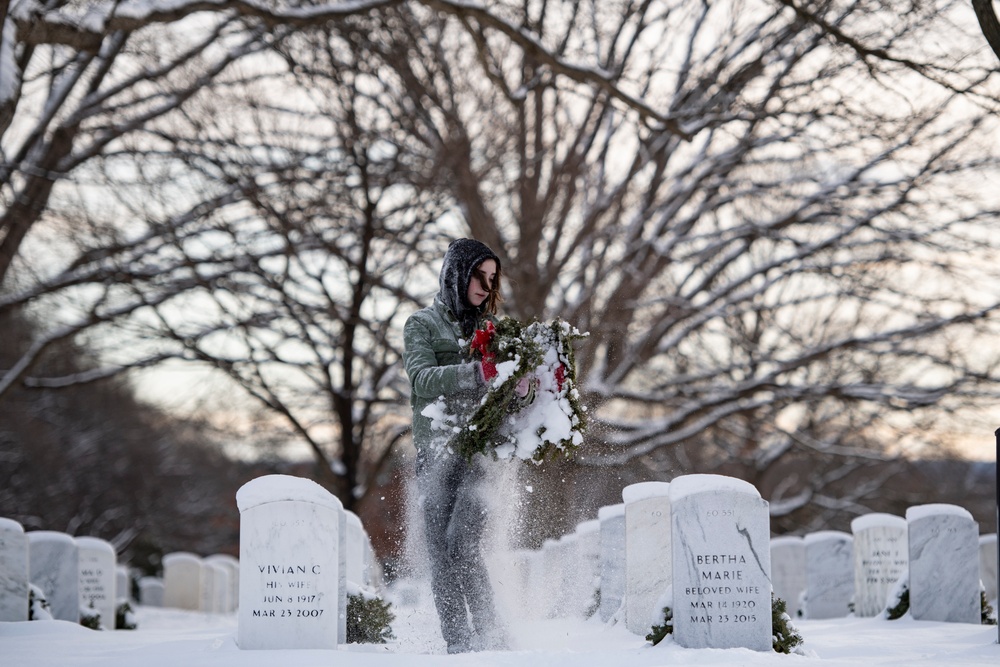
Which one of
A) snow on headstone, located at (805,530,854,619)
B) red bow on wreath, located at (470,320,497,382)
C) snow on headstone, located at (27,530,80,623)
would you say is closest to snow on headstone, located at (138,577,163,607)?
snow on headstone, located at (27,530,80,623)

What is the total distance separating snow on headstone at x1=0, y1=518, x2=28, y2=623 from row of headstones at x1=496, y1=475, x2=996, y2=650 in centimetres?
405

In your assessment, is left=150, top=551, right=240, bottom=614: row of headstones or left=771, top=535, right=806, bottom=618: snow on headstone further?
left=150, top=551, right=240, bottom=614: row of headstones

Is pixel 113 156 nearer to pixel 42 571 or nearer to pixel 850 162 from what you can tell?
pixel 42 571

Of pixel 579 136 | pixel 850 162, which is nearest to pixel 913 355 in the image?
pixel 850 162

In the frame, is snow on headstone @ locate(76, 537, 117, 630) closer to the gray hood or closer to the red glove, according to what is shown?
the gray hood

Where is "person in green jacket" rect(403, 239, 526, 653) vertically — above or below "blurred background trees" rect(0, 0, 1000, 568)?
below

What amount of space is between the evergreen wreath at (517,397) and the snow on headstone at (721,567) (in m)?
0.92

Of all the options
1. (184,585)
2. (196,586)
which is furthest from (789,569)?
(184,585)

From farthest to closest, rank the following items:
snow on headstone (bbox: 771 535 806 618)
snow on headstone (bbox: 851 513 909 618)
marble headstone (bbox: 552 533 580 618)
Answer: snow on headstone (bbox: 771 535 806 618)
snow on headstone (bbox: 851 513 909 618)
marble headstone (bbox: 552 533 580 618)

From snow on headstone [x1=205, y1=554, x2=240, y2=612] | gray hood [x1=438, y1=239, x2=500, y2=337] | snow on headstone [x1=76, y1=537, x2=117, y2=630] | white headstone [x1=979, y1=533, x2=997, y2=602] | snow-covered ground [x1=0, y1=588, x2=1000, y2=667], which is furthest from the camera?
snow on headstone [x1=205, y1=554, x2=240, y2=612]

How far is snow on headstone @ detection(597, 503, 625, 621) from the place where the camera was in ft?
29.4

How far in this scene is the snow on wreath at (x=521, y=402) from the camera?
220 inches

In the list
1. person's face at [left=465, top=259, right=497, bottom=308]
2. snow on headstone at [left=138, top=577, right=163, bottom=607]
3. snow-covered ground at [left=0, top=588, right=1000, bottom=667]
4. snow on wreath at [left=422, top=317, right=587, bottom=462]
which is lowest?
snow-covered ground at [left=0, top=588, right=1000, bottom=667]

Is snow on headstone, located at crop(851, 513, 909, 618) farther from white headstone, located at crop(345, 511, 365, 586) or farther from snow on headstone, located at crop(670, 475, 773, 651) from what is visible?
snow on headstone, located at crop(670, 475, 773, 651)
